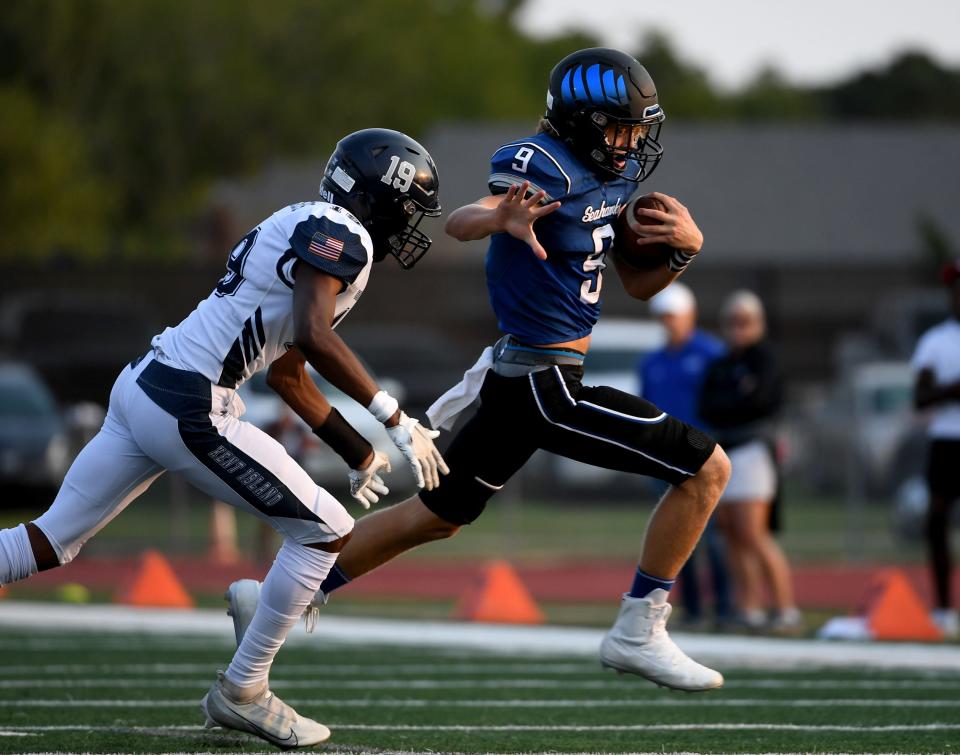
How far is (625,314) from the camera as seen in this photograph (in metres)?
27.5

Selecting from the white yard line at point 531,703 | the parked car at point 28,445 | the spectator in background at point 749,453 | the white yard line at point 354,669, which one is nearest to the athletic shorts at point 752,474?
the spectator in background at point 749,453

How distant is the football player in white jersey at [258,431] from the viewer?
17.7 feet

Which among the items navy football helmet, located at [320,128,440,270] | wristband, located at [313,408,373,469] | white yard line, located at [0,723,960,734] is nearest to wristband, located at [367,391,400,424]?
wristband, located at [313,408,373,469]

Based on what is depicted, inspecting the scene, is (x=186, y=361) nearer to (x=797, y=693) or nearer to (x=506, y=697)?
(x=506, y=697)

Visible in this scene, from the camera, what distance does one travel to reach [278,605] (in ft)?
18.3

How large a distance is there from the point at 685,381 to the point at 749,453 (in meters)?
0.68

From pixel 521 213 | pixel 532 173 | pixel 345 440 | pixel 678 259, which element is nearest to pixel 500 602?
pixel 678 259

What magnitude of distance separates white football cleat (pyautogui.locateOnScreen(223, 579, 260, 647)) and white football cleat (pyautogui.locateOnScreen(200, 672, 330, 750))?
0.83ft

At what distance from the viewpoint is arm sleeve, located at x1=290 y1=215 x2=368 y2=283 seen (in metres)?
5.31

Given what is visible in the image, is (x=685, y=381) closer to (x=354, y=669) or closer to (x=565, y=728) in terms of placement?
(x=354, y=669)

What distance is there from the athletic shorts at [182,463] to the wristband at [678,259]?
5.33ft

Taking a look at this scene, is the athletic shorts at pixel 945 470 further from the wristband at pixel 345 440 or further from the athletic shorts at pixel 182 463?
the athletic shorts at pixel 182 463

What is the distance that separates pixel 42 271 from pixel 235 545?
10.4 metres

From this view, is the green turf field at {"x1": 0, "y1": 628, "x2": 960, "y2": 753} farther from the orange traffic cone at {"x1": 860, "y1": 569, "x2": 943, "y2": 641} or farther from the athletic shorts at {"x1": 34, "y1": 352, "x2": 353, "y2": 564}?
the orange traffic cone at {"x1": 860, "y1": 569, "x2": 943, "y2": 641}
